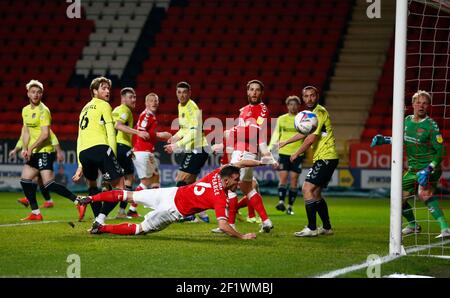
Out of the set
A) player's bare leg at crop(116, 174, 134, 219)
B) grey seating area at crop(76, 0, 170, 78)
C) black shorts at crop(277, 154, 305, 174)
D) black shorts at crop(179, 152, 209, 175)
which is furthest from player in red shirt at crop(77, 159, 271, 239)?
grey seating area at crop(76, 0, 170, 78)

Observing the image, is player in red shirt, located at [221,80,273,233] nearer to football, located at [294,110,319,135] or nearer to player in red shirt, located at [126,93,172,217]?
football, located at [294,110,319,135]

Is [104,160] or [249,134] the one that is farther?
[249,134]

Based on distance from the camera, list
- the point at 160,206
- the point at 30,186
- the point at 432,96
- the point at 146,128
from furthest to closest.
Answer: the point at 432,96
the point at 146,128
the point at 30,186
the point at 160,206

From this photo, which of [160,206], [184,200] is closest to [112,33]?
[160,206]

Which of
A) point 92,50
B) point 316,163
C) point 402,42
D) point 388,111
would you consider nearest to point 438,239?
point 316,163

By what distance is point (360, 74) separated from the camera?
73.9 feet

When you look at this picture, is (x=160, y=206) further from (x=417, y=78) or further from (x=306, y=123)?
(x=417, y=78)

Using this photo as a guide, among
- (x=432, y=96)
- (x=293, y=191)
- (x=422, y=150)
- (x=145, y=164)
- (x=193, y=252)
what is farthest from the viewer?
(x=432, y=96)

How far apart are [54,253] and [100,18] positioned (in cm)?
Result: 1976

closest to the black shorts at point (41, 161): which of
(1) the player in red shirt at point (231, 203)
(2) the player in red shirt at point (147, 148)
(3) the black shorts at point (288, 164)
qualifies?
(2) the player in red shirt at point (147, 148)

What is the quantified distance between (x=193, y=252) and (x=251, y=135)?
8.60 feet

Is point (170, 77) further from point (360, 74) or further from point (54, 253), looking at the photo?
point (54, 253)

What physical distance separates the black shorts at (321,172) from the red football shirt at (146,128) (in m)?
3.64

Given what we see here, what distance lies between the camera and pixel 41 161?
11.2m
